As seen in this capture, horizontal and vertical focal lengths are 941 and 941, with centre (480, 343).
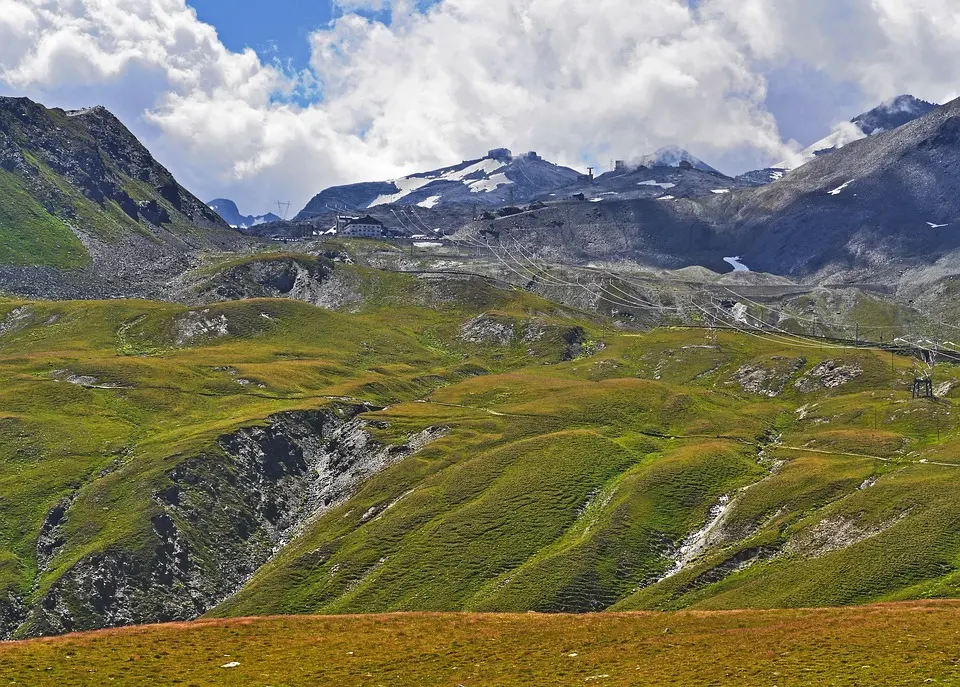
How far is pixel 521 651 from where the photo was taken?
6719 centimetres

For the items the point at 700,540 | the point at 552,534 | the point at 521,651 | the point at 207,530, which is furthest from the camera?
the point at 207,530

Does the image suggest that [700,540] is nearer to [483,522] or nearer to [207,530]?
[483,522]

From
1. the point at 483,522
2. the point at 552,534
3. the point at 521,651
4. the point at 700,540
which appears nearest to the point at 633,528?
the point at 700,540

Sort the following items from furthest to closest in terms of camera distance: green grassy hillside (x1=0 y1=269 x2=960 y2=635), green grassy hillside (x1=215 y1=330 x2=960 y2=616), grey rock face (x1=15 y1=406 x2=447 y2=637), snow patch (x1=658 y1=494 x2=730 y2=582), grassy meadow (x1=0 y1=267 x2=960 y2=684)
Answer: snow patch (x1=658 y1=494 x2=730 y2=582) < grey rock face (x1=15 y1=406 x2=447 y2=637) < green grassy hillside (x1=0 y1=269 x2=960 y2=635) < green grassy hillside (x1=215 y1=330 x2=960 y2=616) < grassy meadow (x1=0 y1=267 x2=960 y2=684)

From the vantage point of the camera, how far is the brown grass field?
57188mm

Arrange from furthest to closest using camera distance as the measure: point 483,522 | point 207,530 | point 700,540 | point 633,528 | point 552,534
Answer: point 207,530
point 483,522
point 552,534
point 633,528
point 700,540

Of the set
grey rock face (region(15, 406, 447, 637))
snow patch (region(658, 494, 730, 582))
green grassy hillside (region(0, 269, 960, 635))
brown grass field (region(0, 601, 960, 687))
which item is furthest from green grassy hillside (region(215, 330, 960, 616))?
brown grass field (region(0, 601, 960, 687))

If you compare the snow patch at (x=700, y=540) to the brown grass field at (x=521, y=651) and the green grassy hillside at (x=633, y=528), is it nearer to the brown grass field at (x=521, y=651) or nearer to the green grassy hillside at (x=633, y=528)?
the green grassy hillside at (x=633, y=528)

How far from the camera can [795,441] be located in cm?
19225

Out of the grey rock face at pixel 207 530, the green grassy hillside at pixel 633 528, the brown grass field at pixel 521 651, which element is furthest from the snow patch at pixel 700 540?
the grey rock face at pixel 207 530

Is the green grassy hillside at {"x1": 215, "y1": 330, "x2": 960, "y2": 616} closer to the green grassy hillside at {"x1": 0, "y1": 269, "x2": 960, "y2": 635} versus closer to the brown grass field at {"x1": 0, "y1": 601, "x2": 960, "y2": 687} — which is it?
the green grassy hillside at {"x1": 0, "y1": 269, "x2": 960, "y2": 635}

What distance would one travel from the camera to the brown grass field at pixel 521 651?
5719 centimetres

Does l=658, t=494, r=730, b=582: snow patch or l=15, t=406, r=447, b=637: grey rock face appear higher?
l=15, t=406, r=447, b=637: grey rock face

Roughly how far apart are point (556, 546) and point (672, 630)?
7504 centimetres
